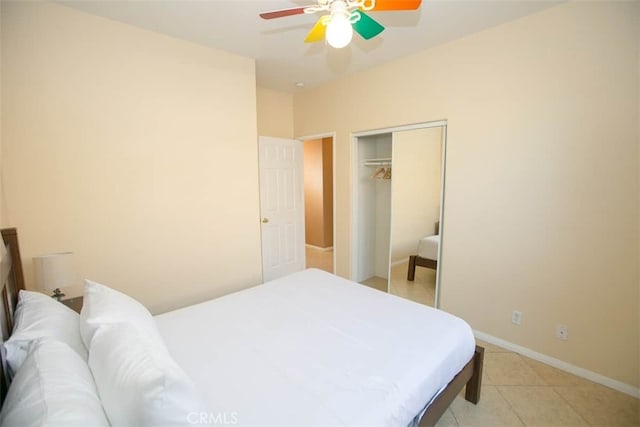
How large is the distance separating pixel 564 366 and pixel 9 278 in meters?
3.79

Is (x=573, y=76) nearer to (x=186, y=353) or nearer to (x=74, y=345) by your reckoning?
(x=186, y=353)

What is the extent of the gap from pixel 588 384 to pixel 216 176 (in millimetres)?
3507

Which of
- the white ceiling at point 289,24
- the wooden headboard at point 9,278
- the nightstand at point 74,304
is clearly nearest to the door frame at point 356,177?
the white ceiling at point 289,24

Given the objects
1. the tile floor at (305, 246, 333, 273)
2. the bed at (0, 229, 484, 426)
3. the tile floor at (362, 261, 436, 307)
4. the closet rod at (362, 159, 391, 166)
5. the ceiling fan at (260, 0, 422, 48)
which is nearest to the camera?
the bed at (0, 229, 484, 426)

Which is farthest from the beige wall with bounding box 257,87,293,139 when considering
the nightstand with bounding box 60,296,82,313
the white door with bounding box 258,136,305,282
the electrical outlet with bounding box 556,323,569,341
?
the electrical outlet with bounding box 556,323,569,341

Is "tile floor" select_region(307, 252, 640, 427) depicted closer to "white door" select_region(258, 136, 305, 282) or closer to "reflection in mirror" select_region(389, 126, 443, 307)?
"reflection in mirror" select_region(389, 126, 443, 307)

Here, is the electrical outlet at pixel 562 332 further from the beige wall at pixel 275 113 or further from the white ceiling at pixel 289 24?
the beige wall at pixel 275 113

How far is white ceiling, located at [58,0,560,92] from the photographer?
2.07 meters

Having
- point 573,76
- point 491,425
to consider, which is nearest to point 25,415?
point 491,425

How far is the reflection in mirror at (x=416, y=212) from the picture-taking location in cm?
292

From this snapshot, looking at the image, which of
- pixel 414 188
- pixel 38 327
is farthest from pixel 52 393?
pixel 414 188

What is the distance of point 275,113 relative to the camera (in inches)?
161

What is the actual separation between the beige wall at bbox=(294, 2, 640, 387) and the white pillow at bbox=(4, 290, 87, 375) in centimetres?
282

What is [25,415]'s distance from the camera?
767mm
